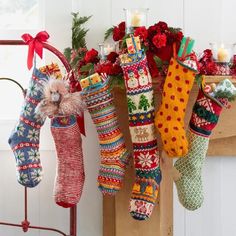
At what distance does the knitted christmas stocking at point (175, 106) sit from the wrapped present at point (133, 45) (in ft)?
0.40

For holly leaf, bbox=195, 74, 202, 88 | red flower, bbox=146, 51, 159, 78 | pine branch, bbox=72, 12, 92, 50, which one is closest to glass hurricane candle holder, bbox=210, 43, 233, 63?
holly leaf, bbox=195, 74, 202, 88

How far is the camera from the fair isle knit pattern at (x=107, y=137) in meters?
1.60

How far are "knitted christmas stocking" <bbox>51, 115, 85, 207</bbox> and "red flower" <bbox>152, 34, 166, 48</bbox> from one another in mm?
365

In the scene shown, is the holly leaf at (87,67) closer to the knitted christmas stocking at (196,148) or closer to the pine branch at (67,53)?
the pine branch at (67,53)

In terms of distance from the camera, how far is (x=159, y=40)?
5.42 ft

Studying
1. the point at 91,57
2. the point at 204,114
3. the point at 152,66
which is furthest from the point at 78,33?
the point at 204,114

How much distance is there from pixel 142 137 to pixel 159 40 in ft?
1.08

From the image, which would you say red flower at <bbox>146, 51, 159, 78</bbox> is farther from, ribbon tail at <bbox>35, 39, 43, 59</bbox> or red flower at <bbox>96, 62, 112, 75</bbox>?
ribbon tail at <bbox>35, 39, 43, 59</bbox>

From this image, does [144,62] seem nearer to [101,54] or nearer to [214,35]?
[101,54]

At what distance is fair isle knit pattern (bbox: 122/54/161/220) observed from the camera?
1564mm

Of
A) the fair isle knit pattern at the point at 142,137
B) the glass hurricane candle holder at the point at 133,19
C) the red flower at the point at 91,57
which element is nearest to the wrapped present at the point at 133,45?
the fair isle knit pattern at the point at 142,137

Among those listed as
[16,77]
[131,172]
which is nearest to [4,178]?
[16,77]

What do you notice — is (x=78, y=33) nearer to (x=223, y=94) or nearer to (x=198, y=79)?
(x=198, y=79)

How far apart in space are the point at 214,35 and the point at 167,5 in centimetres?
23
